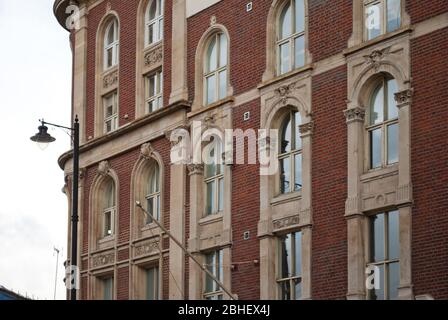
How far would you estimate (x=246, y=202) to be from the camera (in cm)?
3866

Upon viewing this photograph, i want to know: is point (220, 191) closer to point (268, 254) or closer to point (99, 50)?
point (268, 254)

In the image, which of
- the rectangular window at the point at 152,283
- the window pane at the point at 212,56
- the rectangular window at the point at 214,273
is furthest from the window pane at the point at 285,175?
the rectangular window at the point at 152,283

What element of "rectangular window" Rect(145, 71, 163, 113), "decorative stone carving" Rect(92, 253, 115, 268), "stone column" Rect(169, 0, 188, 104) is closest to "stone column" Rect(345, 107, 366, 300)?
"stone column" Rect(169, 0, 188, 104)

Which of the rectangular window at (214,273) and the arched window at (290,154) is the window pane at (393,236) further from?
the rectangular window at (214,273)

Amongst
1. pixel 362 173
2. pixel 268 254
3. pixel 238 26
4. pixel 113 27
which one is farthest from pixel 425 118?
pixel 113 27

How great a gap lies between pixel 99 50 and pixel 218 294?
12502mm

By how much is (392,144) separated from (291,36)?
5.59 metres

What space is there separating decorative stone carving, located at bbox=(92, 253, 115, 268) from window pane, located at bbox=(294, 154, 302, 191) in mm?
10126

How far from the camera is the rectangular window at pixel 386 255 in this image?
3312 cm

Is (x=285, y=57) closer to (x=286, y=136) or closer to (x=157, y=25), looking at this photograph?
(x=286, y=136)

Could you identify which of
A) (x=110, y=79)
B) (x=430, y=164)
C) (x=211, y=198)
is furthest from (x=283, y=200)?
(x=110, y=79)

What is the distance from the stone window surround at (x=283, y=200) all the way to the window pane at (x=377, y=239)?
7.07 ft

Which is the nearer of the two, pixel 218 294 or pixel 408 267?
pixel 408 267

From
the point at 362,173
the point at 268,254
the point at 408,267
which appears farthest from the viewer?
the point at 268,254
